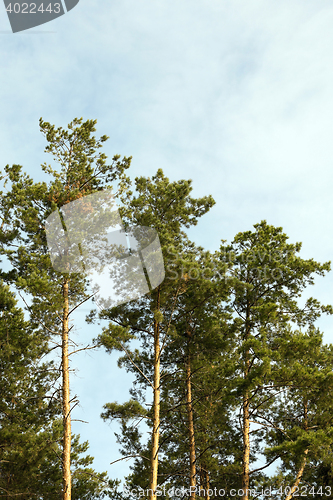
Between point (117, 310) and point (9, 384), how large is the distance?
152 inches

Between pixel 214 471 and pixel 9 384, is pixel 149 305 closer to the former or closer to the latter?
pixel 9 384

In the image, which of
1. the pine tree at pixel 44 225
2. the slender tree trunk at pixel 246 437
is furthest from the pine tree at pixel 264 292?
the pine tree at pixel 44 225

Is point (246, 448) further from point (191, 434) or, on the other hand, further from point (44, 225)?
point (44, 225)

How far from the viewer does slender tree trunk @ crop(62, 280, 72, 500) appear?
409 inches

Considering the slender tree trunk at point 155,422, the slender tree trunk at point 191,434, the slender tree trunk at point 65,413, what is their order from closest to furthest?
the slender tree trunk at point 65,413 → the slender tree trunk at point 155,422 → the slender tree trunk at point 191,434

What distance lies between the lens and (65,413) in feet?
35.8

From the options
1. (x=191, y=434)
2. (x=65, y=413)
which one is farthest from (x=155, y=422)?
(x=191, y=434)

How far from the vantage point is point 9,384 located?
41.8ft

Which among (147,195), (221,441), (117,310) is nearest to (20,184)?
(147,195)

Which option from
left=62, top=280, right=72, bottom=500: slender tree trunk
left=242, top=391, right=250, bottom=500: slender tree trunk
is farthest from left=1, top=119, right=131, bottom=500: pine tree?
left=242, top=391, right=250, bottom=500: slender tree trunk

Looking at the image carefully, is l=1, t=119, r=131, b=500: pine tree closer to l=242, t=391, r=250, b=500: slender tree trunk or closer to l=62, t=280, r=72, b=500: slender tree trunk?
l=62, t=280, r=72, b=500: slender tree trunk

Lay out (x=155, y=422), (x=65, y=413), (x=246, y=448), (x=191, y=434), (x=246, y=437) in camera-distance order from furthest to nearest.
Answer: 1. (x=191, y=434)
2. (x=246, y=437)
3. (x=246, y=448)
4. (x=155, y=422)
5. (x=65, y=413)

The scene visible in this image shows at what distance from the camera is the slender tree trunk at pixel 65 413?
10383 millimetres

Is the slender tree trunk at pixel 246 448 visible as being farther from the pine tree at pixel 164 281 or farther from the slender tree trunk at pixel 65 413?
the slender tree trunk at pixel 65 413
